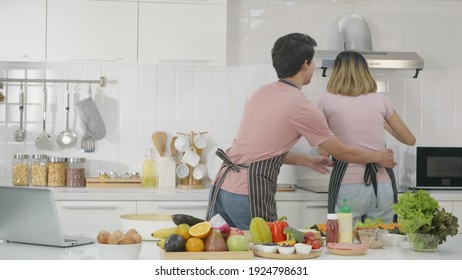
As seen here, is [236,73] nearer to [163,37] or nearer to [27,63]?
[163,37]

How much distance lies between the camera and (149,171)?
4.80 m

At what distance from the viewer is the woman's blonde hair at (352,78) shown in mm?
3652

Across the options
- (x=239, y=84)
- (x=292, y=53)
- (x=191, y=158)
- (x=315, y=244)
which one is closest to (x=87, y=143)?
(x=191, y=158)

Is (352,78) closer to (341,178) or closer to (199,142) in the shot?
(341,178)

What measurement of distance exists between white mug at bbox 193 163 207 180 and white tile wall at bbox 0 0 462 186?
21 centimetres

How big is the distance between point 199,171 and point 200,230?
2389 mm

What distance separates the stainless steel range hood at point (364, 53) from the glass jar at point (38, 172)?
1832mm

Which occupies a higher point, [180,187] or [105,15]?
[105,15]

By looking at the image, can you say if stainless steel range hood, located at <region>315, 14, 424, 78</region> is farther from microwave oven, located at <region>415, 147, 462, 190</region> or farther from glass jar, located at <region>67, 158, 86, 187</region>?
glass jar, located at <region>67, 158, 86, 187</region>

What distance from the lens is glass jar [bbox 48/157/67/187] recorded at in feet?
15.3

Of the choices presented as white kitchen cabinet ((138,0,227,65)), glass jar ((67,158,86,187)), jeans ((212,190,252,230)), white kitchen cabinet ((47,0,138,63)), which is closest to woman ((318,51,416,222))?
jeans ((212,190,252,230))

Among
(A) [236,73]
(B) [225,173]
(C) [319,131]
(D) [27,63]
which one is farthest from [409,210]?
(D) [27,63]

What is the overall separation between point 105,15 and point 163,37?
0.37 metres
